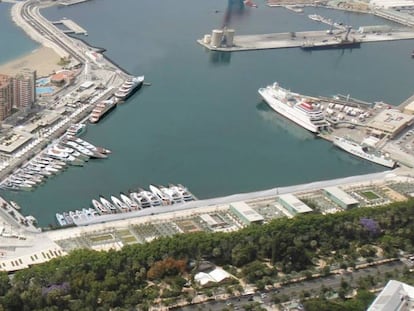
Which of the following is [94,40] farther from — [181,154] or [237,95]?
[181,154]

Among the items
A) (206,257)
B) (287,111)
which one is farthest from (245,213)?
(287,111)

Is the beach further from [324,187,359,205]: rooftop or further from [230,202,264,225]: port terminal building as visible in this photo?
[324,187,359,205]: rooftop

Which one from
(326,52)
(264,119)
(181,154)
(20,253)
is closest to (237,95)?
(264,119)

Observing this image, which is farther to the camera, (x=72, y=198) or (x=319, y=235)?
(x=72, y=198)

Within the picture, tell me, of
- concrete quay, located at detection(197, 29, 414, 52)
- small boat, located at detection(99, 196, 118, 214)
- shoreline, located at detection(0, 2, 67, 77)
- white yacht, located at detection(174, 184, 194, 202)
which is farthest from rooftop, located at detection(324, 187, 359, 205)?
concrete quay, located at detection(197, 29, 414, 52)

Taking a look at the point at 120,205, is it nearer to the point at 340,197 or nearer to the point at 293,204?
the point at 293,204

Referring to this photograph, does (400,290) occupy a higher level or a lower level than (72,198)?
higher
